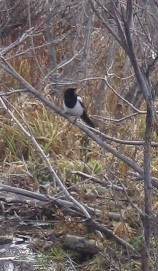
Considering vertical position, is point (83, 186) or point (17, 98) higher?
point (17, 98)

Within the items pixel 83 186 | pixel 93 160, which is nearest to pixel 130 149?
pixel 93 160

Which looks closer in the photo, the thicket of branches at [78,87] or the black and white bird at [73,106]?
the thicket of branches at [78,87]

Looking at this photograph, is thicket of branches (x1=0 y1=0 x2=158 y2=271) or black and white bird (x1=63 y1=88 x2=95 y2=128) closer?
thicket of branches (x1=0 y1=0 x2=158 y2=271)

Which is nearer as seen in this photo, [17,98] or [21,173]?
[21,173]

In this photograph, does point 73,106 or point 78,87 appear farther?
point 78,87

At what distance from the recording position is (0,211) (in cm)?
629

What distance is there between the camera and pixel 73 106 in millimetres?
6703

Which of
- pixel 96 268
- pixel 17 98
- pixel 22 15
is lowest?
pixel 96 268

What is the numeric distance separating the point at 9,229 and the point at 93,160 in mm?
1219

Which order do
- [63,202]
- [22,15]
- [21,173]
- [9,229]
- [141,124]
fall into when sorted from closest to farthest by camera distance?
[63,202] → [9,229] → [21,173] → [141,124] → [22,15]

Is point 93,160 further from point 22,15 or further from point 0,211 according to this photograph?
point 22,15

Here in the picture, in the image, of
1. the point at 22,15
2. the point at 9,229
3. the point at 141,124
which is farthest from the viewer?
the point at 22,15

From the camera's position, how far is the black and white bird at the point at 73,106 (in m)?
6.60

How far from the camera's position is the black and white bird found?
21.6 ft
